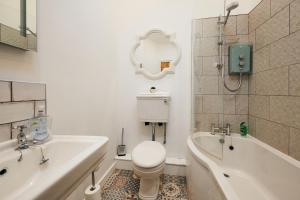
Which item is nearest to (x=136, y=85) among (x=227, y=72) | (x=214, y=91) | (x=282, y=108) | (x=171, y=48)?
(x=171, y=48)

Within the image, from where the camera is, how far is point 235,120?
1.88 meters

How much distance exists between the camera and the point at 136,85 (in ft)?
7.06

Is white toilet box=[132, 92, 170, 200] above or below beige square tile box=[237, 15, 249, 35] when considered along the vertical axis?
below

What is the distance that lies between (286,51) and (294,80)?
0.24m

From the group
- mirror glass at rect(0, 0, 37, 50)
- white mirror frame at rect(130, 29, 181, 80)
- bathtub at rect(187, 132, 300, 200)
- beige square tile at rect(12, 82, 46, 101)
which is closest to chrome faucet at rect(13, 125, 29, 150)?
beige square tile at rect(12, 82, 46, 101)

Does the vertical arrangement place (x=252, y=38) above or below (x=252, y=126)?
above

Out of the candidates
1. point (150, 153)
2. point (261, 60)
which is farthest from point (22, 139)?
point (261, 60)

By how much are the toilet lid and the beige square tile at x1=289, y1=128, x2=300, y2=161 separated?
0.95m

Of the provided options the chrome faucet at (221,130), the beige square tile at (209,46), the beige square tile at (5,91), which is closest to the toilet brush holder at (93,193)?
the beige square tile at (5,91)

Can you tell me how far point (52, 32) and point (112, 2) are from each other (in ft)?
3.95

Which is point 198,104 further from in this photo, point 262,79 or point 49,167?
point 49,167

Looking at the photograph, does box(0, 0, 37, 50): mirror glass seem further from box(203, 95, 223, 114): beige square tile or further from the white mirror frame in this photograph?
box(203, 95, 223, 114): beige square tile

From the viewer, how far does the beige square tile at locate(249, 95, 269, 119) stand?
1484mm

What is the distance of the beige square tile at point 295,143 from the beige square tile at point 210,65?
0.96 m
